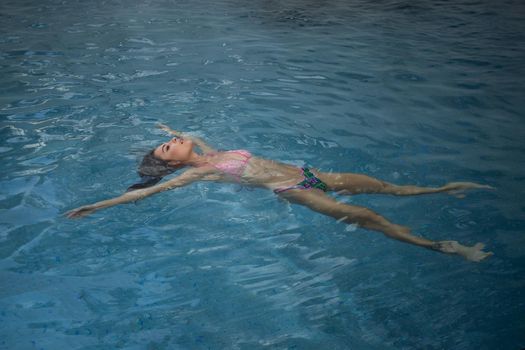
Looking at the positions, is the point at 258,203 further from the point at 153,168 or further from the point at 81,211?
the point at 81,211

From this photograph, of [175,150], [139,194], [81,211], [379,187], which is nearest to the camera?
[81,211]

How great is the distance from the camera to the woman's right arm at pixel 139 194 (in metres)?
3.12

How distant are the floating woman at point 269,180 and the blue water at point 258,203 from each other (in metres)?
0.21

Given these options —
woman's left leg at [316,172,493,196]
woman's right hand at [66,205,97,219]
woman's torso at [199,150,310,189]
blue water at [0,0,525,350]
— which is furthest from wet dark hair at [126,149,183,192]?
woman's left leg at [316,172,493,196]

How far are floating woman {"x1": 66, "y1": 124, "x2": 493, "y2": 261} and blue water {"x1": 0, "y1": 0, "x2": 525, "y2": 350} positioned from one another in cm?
21

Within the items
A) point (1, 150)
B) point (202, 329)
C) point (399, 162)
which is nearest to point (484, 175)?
point (399, 162)

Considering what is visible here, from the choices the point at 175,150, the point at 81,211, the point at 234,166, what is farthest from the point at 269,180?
the point at 81,211

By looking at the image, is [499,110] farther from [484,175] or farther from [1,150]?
[1,150]

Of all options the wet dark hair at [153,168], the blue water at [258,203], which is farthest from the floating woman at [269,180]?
the blue water at [258,203]

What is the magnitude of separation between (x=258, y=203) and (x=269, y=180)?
310 millimetres

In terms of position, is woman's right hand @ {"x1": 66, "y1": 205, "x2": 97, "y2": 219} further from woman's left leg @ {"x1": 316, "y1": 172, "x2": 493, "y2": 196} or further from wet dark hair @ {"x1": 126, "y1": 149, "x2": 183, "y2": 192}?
woman's left leg @ {"x1": 316, "y1": 172, "x2": 493, "y2": 196}

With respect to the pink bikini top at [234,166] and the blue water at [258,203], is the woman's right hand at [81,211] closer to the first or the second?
the blue water at [258,203]

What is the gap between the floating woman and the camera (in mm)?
3564

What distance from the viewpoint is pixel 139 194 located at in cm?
356
